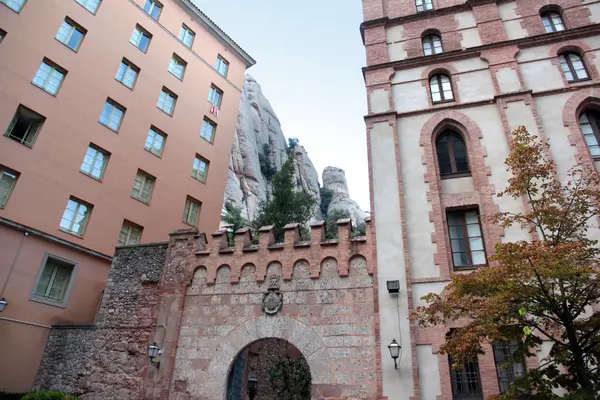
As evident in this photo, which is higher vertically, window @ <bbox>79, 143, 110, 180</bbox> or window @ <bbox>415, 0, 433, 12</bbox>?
window @ <bbox>415, 0, 433, 12</bbox>

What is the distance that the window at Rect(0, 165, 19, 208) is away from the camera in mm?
15453

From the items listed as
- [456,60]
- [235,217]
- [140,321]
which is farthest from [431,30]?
[235,217]

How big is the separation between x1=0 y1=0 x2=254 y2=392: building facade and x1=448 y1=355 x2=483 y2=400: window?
13.7 m

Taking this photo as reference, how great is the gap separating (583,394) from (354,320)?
17.6 ft

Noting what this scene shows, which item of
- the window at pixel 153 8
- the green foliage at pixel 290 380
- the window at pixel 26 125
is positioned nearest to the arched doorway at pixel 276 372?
the green foliage at pixel 290 380

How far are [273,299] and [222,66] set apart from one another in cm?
2010

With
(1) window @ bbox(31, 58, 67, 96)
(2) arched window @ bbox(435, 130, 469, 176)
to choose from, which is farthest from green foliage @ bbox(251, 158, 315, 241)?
(1) window @ bbox(31, 58, 67, 96)

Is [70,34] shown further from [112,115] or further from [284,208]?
[284,208]

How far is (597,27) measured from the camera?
1399cm

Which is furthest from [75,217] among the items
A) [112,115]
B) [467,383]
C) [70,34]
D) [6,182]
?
[467,383]

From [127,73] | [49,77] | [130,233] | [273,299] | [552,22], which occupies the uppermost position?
[127,73]

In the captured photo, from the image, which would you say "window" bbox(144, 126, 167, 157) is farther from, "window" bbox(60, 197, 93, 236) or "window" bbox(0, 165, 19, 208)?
"window" bbox(0, 165, 19, 208)

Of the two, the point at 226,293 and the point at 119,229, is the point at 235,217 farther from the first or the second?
the point at 226,293

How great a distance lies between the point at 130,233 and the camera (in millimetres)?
19406
